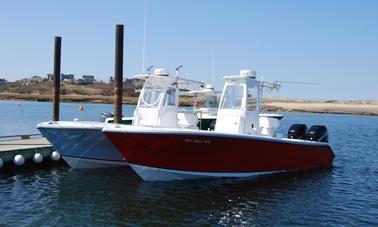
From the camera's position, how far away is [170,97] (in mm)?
19547

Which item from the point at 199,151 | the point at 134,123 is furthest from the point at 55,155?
the point at 199,151

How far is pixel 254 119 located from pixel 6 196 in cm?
907

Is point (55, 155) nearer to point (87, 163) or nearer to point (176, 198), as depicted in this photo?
point (87, 163)

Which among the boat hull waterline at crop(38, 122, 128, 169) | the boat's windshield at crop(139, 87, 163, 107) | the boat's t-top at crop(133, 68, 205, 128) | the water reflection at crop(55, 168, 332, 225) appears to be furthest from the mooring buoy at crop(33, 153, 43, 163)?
the boat's windshield at crop(139, 87, 163, 107)

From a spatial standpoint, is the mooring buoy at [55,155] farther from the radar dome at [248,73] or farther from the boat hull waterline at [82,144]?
the radar dome at [248,73]

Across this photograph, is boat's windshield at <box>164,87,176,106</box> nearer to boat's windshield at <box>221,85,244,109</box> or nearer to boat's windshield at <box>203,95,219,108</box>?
boat's windshield at <box>221,85,244,109</box>

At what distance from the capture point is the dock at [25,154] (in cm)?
1853

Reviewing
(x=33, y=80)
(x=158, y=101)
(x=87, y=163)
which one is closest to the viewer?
(x=158, y=101)

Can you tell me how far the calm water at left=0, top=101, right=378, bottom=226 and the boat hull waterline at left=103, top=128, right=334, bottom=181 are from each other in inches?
16.7

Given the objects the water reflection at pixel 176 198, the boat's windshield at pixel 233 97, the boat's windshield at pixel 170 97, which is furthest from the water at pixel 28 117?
the boat's windshield at pixel 233 97

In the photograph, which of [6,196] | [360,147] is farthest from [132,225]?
[360,147]

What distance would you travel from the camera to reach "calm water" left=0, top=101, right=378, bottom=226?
42.5ft

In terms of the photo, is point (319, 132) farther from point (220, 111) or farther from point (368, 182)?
point (220, 111)

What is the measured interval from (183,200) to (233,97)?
5428 mm
